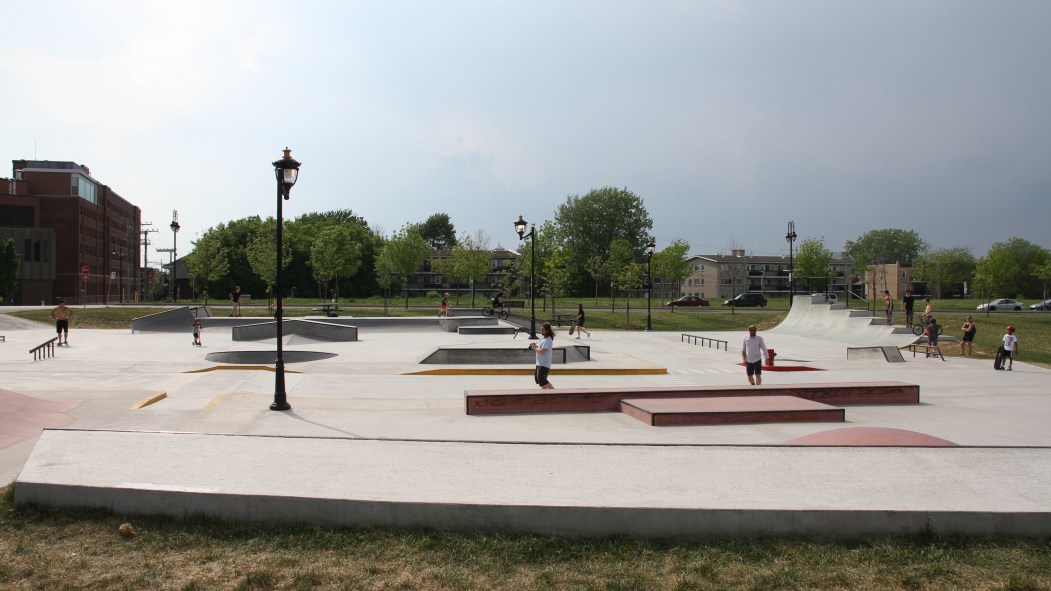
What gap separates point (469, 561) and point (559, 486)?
1.18 meters

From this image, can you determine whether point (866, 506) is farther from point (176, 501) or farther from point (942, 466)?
point (176, 501)

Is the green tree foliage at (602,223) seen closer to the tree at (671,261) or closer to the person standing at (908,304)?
the tree at (671,261)

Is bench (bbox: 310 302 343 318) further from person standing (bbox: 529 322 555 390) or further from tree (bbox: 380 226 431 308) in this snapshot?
person standing (bbox: 529 322 555 390)

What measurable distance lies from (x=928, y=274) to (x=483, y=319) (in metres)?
81.6

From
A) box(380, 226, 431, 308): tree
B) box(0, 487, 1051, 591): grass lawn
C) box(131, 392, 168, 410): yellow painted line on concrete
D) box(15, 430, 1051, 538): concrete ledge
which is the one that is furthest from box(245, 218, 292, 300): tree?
box(0, 487, 1051, 591): grass lawn

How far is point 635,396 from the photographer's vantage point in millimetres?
11453

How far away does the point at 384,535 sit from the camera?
15.9ft

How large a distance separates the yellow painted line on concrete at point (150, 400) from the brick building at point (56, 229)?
58386mm

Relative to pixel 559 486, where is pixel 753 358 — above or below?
above

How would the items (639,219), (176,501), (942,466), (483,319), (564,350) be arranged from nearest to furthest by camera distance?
(176,501) < (942,466) < (564,350) < (483,319) < (639,219)

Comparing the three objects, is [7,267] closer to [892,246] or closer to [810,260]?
[810,260]

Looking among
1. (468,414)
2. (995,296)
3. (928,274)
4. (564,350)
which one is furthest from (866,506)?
(928,274)

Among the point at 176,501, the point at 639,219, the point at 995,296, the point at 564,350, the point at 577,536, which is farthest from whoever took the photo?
the point at 639,219

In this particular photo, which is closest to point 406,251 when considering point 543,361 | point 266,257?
point 266,257
